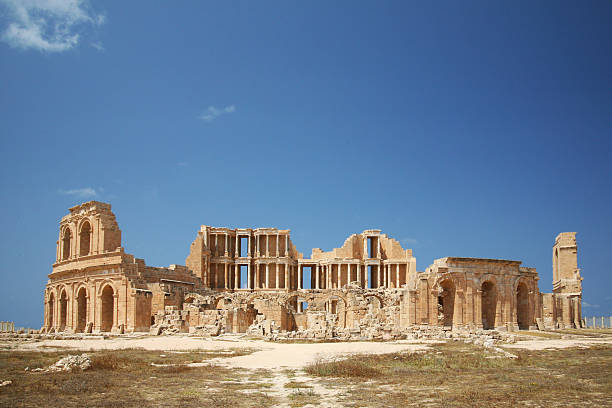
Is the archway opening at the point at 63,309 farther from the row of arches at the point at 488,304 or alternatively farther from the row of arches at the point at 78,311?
the row of arches at the point at 488,304

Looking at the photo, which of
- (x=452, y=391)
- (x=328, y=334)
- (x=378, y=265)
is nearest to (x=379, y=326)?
(x=328, y=334)

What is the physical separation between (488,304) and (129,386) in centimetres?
3230

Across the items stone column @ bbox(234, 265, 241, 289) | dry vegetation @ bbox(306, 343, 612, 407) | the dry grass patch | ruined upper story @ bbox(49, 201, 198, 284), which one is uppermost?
ruined upper story @ bbox(49, 201, 198, 284)

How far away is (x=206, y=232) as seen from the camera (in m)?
68.1

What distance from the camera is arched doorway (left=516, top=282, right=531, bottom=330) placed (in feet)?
140

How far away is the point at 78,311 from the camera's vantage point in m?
46.2

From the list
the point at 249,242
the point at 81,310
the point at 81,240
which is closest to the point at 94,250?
the point at 81,240

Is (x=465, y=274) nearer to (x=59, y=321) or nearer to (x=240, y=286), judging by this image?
(x=59, y=321)

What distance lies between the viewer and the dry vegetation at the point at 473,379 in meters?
12.1

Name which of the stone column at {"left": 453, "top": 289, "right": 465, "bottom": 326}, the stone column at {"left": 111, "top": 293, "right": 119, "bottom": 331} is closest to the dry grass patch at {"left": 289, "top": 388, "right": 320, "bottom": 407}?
the stone column at {"left": 453, "top": 289, "right": 465, "bottom": 326}

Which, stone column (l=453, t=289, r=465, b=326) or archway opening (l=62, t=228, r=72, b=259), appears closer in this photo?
stone column (l=453, t=289, r=465, b=326)

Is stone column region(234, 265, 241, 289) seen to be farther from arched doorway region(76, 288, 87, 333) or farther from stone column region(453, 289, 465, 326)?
stone column region(453, 289, 465, 326)

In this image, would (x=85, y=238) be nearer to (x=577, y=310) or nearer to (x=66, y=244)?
(x=66, y=244)

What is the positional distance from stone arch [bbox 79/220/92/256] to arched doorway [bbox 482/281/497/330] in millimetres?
29968
